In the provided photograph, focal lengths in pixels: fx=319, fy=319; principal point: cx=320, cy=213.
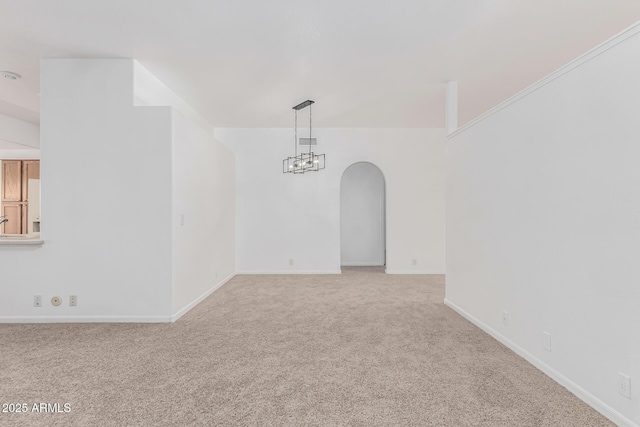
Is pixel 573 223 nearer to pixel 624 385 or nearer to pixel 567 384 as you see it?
pixel 624 385

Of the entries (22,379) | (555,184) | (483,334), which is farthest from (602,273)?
(22,379)

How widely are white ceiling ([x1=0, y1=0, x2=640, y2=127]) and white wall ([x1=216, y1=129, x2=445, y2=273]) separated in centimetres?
181

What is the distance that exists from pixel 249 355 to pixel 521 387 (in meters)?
2.02

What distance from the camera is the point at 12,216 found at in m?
7.16

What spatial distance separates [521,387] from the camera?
2.16 meters

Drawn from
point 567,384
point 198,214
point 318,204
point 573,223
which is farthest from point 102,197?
point 567,384

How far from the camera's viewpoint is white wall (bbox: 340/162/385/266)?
25.7ft

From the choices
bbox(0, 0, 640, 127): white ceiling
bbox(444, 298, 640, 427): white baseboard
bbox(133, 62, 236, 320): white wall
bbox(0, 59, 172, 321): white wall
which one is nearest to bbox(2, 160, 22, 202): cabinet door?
bbox(0, 0, 640, 127): white ceiling

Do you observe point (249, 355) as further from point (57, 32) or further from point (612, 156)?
point (57, 32)

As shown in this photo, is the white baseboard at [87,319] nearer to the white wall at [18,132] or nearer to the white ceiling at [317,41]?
the white ceiling at [317,41]

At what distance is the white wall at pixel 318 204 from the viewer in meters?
6.53

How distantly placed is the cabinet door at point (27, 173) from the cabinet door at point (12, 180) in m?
0.07

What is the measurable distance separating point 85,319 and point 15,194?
5804 mm

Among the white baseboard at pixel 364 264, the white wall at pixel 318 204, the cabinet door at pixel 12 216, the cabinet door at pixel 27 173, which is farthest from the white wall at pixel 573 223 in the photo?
the cabinet door at pixel 12 216
